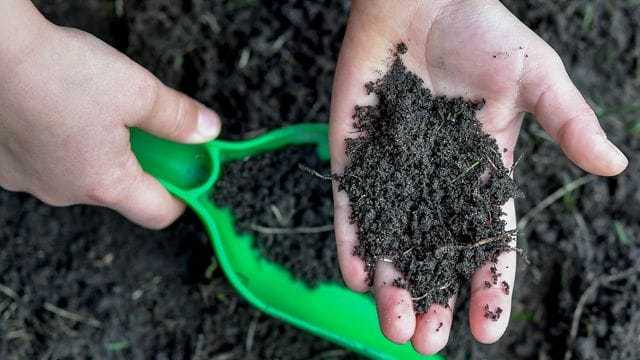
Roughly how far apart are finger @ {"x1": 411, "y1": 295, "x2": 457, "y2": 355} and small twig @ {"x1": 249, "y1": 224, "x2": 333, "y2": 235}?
1.60 ft

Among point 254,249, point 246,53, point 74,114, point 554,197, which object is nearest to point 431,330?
point 254,249

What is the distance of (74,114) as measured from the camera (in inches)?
59.5

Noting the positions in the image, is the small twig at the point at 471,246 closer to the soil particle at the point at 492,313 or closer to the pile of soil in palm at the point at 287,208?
the soil particle at the point at 492,313

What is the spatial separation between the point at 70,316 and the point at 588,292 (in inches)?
53.7

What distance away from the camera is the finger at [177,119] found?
5.34 feet

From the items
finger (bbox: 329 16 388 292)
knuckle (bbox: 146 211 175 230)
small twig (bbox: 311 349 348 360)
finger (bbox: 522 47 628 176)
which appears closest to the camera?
finger (bbox: 522 47 628 176)

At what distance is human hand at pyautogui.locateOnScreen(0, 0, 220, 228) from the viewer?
4.79 feet

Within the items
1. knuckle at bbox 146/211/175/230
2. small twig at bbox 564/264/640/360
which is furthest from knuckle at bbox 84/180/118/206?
small twig at bbox 564/264/640/360

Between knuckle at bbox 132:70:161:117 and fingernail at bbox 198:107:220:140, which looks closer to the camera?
knuckle at bbox 132:70:161:117

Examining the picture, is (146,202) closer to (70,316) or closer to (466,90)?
(70,316)

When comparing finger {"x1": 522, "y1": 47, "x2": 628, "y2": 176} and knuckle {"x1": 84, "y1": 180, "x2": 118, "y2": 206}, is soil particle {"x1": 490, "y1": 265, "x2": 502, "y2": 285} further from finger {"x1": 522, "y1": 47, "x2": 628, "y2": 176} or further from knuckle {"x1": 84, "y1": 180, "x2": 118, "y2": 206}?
knuckle {"x1": 84, "y1": 180, "x2": 118, "y2": 206}

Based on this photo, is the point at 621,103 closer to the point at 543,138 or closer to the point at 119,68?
the point at 543,138

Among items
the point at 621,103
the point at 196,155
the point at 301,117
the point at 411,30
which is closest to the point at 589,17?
the point at 621,103

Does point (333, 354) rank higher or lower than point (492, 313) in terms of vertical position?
lower
